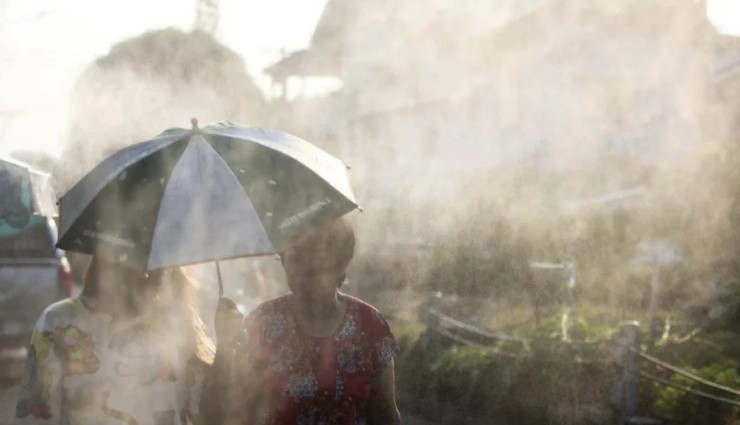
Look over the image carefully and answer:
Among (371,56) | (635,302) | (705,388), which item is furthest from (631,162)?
(371,56)

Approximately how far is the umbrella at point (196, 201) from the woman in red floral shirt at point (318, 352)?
0.17 m

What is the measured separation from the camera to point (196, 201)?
356cm

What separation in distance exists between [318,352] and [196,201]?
66 centimetres

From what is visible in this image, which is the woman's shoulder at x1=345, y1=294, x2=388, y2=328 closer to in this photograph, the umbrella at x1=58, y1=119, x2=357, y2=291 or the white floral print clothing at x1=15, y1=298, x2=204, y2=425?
the umbrella at x1=58, y1=119, x2=357, y2=291

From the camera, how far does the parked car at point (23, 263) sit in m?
8.56

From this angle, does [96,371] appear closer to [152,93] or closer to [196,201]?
[196,201]

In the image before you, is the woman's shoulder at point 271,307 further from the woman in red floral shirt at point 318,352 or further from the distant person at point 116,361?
the distant person at point 116,361

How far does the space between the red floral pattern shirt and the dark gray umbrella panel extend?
354mm

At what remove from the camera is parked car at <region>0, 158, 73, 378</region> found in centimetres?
856

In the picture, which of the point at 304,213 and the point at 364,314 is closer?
the point at 304,213

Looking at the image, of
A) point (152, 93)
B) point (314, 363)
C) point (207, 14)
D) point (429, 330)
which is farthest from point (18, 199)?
point (207, 14)

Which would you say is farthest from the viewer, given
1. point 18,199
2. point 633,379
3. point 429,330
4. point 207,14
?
point 207,14

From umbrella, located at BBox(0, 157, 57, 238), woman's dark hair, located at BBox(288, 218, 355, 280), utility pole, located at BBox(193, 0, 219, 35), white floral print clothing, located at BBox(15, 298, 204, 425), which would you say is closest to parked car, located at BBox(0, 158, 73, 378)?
umbrella, located at BBox(0, 157, 57, 238)

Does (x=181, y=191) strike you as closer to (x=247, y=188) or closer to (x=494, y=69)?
(x=247, y=188)
